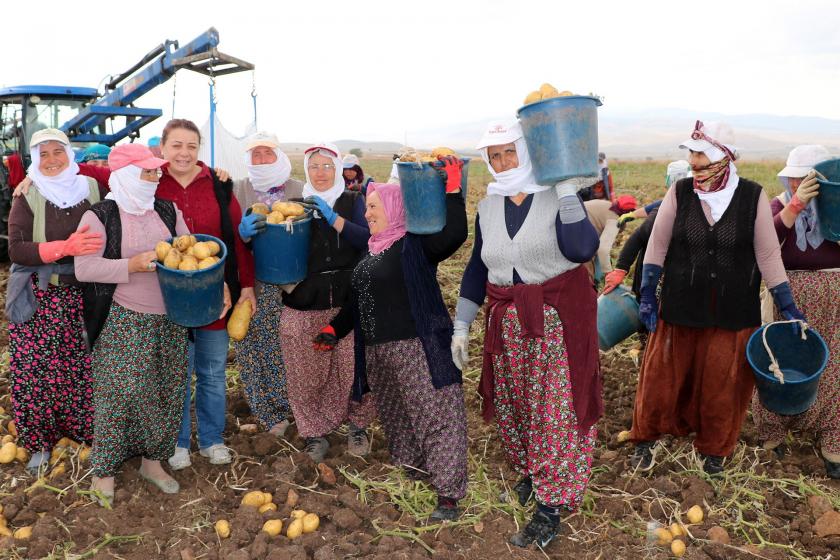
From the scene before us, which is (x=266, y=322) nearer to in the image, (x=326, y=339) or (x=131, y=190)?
(x=326, y=339)

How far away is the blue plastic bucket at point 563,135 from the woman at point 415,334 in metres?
0.59

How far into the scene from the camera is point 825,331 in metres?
3.50

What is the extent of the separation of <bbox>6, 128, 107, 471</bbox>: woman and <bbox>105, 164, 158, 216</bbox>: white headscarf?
0.28m

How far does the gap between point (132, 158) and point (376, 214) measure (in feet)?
3.54

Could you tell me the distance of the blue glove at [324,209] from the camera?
10.7 feet

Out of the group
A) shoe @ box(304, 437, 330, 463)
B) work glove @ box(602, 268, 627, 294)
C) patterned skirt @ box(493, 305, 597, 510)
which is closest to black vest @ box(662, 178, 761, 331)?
work glove @ box(602, 268, 627, 294)

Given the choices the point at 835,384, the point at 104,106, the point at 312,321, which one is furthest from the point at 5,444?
the point at 104,106

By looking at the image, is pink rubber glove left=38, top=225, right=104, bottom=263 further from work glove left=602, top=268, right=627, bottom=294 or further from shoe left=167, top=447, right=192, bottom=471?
work glove left=602, top=268, right=627, bottom=294

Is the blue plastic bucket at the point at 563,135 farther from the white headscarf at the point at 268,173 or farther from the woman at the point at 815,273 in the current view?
the white headscarf at the point at 268,173

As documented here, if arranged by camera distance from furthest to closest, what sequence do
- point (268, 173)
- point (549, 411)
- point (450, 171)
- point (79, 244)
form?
1. point (268, 173)
2. point (79, 244)
3. point (549, 411)
4. point (450, 171)

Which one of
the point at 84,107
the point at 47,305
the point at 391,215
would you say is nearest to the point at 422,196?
the point at 391,215

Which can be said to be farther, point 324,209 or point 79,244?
point 324,209

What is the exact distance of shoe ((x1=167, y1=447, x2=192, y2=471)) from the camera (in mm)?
3496

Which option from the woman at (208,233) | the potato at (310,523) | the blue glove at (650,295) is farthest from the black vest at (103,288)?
the blue glove at (650,295)
